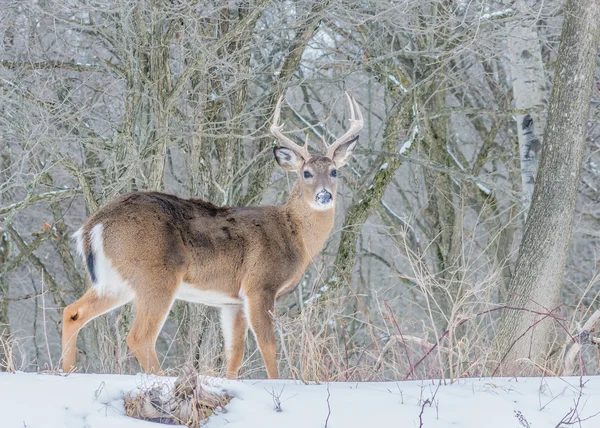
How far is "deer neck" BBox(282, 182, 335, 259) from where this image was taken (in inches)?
318

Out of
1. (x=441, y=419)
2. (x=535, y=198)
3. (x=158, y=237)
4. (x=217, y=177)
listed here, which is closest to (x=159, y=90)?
(x=217, y=177)

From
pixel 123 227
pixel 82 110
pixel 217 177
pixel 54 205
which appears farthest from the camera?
pixel 54 205

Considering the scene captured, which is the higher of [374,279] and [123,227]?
[123,227]

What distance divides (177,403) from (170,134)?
523 cm

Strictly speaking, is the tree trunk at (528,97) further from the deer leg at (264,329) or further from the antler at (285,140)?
the deer leg at (264,329)

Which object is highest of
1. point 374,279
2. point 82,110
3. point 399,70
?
point 399,70

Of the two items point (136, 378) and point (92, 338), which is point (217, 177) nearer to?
point (92, 338)

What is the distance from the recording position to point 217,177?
11.0 m

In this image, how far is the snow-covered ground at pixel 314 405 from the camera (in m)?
4.39

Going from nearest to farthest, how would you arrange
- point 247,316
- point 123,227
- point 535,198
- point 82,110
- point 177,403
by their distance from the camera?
1. point 177,403
2. point 123,227
3. point 247,316
4. point 535,198
5. point 82,110

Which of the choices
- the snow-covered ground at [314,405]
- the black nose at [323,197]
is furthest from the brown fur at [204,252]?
the snow-covered ground at [314,405]

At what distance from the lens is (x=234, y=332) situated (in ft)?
25.7

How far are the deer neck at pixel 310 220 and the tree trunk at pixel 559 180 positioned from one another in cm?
170

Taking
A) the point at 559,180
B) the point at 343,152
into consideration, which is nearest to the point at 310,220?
the point at 343,152
